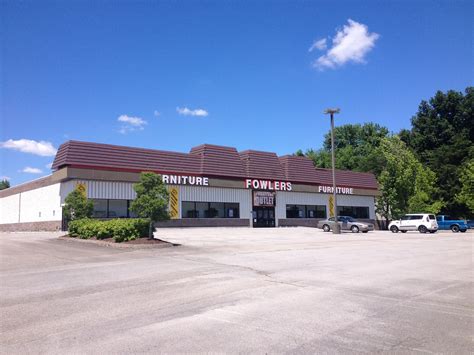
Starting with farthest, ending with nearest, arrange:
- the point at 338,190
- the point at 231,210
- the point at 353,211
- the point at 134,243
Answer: the point at 353,211 < the point at 338,190 < the point at 231,210 < the point at 134,243

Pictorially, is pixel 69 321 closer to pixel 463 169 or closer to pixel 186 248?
pixel 186 248

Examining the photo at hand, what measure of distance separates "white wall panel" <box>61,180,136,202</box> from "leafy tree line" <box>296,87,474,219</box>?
114 feet

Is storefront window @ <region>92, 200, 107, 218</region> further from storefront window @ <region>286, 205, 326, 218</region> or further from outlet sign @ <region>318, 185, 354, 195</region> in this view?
outlet sign @ <region>318, 185, 354, 195</region>

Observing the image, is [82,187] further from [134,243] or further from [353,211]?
[353,211]

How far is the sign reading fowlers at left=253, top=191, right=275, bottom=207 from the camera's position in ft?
149

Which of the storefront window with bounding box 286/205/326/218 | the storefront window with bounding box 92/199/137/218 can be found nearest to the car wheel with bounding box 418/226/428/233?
the storefront window with bounding box 286/205/326/218

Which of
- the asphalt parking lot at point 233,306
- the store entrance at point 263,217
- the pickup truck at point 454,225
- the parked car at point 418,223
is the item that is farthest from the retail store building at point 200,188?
the asphalt parking lot at point 233,306

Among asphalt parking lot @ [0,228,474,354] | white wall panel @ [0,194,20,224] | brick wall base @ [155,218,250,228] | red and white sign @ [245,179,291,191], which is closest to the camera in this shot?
asphalt parking lot @ [0,228,474,354]

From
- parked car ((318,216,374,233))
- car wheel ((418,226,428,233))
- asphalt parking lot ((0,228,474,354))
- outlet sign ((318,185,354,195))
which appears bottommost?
asphalt parking lot ((0,228,474,354))

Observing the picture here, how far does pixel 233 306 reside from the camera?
322 inches

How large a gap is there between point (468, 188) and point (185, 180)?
36.1 meters

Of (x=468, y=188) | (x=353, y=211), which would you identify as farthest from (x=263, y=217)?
(x=468, y=188)

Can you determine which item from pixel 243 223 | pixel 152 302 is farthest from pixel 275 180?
pixel 152 302

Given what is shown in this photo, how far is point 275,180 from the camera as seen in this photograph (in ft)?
154
